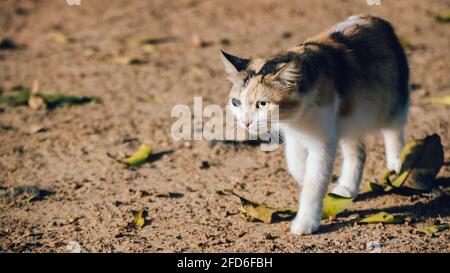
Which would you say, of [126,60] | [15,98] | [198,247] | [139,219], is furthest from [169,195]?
[126,60]

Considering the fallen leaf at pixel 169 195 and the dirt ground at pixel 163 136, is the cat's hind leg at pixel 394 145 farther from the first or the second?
the fallen leaf at pixel 169 195

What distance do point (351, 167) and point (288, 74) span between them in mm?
1246

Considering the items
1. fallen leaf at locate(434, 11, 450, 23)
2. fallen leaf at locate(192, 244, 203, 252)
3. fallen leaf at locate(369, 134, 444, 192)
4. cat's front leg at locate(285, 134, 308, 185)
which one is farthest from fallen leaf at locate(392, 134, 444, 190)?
fallen leaf at locate(434, 11, 450, 23)

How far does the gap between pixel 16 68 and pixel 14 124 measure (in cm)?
181

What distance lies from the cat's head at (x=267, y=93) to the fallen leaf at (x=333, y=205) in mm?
698

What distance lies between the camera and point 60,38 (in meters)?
8.86

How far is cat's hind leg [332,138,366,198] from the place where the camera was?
4.89 m

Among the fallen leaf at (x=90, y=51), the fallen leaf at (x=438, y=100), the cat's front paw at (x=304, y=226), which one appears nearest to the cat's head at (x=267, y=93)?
the cat's front paw at (x=304, y=226)

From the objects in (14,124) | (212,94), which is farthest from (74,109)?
(212,94)

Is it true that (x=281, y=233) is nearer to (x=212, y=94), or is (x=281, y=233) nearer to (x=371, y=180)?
(x=371, y=180)

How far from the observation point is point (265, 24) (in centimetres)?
916

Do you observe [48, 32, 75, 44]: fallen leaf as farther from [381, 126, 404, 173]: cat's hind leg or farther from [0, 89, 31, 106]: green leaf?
[381, 126, 404, 173]: cat's hind leg

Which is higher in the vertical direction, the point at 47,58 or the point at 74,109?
the point at 47,58

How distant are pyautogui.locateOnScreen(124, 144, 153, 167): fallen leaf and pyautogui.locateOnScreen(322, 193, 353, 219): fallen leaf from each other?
71.7 inches
